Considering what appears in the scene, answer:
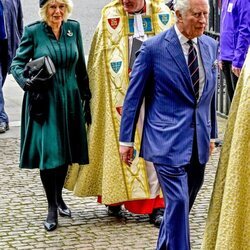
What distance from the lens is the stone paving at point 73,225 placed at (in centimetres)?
713

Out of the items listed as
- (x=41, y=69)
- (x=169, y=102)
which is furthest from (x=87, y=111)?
(x=169, y=102)

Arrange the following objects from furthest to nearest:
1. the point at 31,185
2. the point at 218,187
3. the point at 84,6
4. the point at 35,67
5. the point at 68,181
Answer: the point at 84,6
the point at 31,185
the point at 68,181
the point at 35,67
the point at 218,187

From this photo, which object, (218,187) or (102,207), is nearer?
(218,187)

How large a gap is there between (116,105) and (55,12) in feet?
2.88

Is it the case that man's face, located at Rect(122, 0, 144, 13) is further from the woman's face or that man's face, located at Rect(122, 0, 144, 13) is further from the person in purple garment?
the person in purple garment

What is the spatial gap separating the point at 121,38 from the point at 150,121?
5.49ft

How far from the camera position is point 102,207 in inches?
322

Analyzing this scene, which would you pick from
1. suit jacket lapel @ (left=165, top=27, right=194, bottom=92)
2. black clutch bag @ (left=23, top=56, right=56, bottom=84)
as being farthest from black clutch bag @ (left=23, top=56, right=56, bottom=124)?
suit jacket lapel @ (left=165, top=27, right=194, bottom=92)

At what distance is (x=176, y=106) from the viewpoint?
19.2 ft

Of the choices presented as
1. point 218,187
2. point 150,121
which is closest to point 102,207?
point 150,121

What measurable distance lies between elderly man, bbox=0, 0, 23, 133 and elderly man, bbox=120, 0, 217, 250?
17.7ft

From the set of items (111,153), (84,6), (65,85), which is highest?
(65,85)

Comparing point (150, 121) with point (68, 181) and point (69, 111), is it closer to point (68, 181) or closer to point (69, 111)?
point (69, 111)

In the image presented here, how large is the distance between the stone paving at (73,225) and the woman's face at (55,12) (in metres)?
1.61
